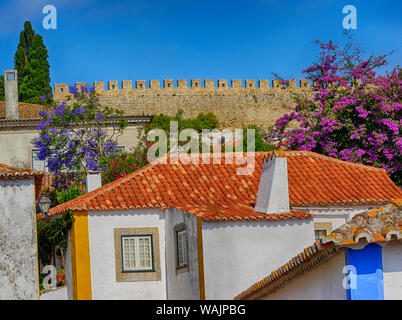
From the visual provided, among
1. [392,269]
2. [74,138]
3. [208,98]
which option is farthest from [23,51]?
[392,269]

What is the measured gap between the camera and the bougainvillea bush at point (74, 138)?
28438mm

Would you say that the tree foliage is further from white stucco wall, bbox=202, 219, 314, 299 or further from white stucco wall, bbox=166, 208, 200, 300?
white stucco wall, bbox=202, 219, 314, 299

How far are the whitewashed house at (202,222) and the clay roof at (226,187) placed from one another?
2 centimetres

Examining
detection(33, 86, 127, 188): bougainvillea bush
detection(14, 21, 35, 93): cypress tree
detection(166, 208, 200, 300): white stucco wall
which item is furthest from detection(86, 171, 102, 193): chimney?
detection(14, 21, 35, 93): cypress tree

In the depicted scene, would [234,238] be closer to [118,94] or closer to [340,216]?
[340,216]

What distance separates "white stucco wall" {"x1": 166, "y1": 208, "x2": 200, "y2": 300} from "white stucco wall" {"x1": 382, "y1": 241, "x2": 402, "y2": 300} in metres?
6.94

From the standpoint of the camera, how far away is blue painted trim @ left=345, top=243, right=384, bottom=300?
795 cm

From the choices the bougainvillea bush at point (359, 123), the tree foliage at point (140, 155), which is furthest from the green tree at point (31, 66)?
the bougainvillea bush at point (359, 123)

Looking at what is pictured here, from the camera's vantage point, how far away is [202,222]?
1435cm

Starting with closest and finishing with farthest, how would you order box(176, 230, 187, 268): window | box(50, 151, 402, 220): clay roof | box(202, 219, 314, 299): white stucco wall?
box(202, 219, 314, 299): white stucco wall < box(176, 230, 187, 268): window < box(50, 151, 402, 220): clay roof

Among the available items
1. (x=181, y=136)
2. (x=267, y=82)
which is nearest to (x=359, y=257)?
(x=181, y=136)
